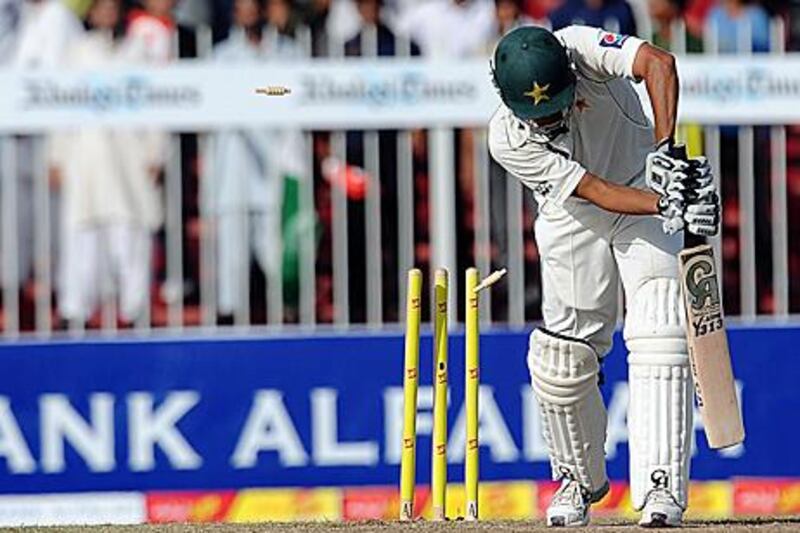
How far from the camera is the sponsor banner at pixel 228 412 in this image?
10648 millimetres

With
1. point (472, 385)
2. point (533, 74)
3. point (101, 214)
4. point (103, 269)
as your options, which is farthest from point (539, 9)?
point (533, 74)

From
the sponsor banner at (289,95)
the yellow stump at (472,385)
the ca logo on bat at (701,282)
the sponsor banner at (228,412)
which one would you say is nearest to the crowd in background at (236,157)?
the sponsor banner at (289,95)

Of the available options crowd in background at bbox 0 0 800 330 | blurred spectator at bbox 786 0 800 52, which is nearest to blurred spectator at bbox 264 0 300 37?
crowd in background at bbox 0 0 800 330

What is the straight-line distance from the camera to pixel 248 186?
10.8m

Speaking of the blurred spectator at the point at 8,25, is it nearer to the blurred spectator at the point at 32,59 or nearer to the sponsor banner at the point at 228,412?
the blurred spectator at the point at 32,59

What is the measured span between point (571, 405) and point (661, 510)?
0.64 meters

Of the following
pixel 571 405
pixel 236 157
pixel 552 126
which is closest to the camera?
pixel 552 126

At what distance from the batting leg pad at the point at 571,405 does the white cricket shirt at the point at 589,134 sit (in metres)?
0.48

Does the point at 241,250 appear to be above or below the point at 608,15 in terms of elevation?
below

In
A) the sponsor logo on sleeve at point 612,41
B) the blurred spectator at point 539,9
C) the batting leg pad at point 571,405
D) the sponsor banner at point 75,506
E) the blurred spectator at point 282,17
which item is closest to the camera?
the sponsor logo on sleeve at point 612,41

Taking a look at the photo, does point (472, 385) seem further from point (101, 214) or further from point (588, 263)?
point (101, 214)

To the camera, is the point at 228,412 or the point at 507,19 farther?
the point at 507,19

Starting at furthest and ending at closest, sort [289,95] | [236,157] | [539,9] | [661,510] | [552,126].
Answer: [539,9] < [236,157] < [289,95] < [552,126] < [661,510]

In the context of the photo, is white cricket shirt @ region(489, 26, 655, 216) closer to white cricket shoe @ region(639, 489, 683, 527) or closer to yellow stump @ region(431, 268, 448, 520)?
yellow stump @ region(431, 268, 448, 520)
